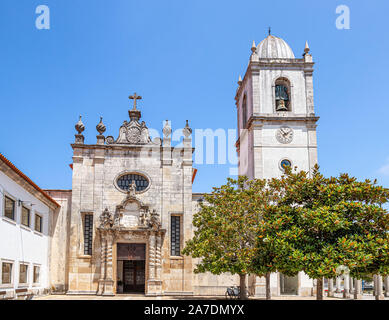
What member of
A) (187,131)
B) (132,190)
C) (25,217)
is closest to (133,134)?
(187,131)

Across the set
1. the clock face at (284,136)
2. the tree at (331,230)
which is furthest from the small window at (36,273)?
the clock face at (284,136)

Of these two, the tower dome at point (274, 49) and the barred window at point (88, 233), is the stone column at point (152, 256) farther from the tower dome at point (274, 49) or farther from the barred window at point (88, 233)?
the tower dome at point (274, 49)

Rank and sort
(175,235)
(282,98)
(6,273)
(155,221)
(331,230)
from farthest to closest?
(282,98) < (175,235) < (155,221) < (6,273) < (331,230)

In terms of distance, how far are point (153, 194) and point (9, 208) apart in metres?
10.9

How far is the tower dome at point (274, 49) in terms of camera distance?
108 feet

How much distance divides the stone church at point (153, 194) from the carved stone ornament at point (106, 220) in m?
0.06

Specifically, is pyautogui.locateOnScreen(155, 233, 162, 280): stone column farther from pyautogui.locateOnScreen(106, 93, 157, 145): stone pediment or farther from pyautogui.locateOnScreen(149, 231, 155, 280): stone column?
pyautogui.locateOnScreen(106, 93, 157, 145): stone pediment

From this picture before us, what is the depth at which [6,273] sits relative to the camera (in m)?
20.2

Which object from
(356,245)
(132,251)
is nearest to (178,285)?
(132,251)

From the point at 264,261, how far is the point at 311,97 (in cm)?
1524

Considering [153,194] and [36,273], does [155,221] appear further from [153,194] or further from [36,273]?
[36,273]

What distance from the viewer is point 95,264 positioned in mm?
28156

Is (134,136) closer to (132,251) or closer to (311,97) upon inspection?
(132,251)
